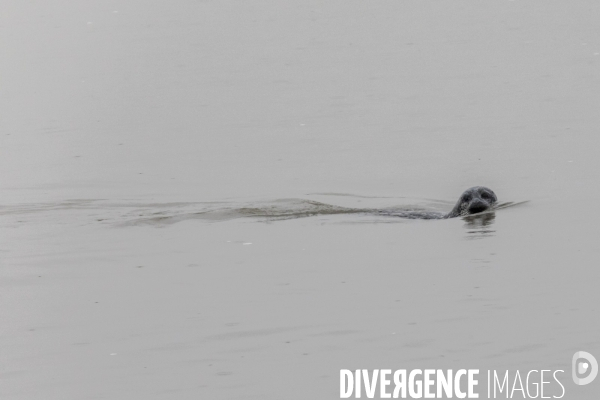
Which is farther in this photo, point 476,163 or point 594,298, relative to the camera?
point 476,163

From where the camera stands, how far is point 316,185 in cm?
1708

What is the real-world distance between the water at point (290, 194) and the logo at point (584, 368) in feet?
0.37

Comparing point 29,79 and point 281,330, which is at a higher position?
point 29,79

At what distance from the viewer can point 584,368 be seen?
28.9 feet

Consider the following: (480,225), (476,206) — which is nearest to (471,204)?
(476,206)

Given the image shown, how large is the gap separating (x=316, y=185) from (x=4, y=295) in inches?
266

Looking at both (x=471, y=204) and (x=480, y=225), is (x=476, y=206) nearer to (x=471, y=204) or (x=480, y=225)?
(x=471, y=204)

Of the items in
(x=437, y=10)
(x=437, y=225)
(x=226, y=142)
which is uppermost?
(x=437, y=10)

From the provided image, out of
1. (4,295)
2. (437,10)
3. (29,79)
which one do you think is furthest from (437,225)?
(437,10)

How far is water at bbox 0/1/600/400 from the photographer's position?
373 inches

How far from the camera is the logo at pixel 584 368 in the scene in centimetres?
864

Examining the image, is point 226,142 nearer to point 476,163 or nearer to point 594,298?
point 476,163

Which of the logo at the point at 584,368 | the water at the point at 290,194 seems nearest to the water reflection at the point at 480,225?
the water at the point at 290,194

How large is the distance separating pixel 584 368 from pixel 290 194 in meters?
8.18
